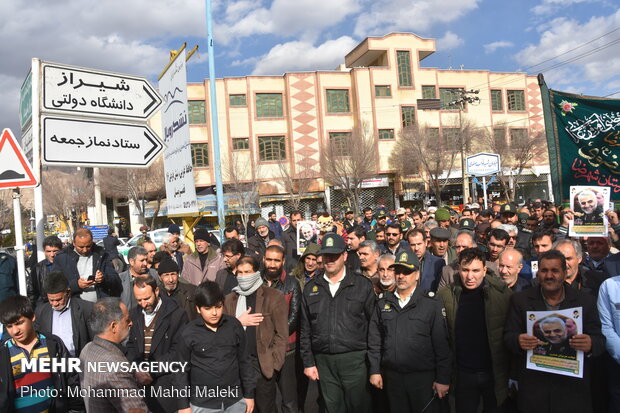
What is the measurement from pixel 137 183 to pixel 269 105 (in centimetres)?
1121

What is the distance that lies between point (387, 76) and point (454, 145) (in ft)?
24.4

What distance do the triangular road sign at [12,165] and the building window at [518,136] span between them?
118 feet

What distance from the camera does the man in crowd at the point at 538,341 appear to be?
326 cm

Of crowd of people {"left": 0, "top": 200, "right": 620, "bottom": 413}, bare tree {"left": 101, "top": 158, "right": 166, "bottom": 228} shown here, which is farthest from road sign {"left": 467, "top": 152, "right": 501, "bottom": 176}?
bare tree {"left": 101, "top": 158, "right": 166, "bottom": 228}

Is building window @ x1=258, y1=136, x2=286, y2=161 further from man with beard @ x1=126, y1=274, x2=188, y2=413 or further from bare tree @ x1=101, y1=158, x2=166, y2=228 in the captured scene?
man with beard @ x1=126, y1=274, x2=188, y2=413

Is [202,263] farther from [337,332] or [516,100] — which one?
[516,100]

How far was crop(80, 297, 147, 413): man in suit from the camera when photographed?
2838 millimetres

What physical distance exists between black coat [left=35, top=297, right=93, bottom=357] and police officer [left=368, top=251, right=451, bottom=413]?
262 cm

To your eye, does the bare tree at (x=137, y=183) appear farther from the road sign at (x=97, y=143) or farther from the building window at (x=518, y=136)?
the road sign at (x=97, y=143)

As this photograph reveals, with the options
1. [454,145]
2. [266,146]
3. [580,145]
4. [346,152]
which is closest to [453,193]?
[454,145]

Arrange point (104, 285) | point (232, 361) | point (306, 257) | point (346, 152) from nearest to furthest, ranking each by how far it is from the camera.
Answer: point (232, 361) < point (104, 285) < point (306, 257) < point (346, 152)

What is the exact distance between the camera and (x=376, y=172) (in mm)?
33312

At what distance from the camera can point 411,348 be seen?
373 centimetres

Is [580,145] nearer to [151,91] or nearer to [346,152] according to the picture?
[151,91]
